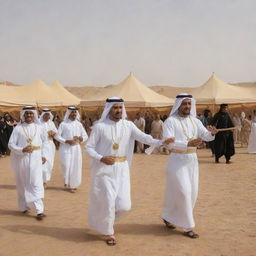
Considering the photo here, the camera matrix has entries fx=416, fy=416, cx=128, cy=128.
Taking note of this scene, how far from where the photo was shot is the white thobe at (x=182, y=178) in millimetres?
5395

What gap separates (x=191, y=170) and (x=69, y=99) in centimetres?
2642

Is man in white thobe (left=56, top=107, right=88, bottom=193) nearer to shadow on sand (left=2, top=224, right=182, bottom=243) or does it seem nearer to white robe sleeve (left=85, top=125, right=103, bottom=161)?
shadow on sand (left=2, top=224, right=182, bottom=243)

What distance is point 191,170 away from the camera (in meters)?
5.53

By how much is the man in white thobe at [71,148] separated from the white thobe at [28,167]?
220cm

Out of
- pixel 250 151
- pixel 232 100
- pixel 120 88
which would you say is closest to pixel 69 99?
pixel 120 88

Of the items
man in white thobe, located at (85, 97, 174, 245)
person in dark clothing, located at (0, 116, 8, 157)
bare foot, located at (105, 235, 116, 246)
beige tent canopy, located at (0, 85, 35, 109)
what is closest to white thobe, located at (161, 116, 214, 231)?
man in white thobe, located at (85, 97, 174, 245)

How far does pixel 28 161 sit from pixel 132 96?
17.2m

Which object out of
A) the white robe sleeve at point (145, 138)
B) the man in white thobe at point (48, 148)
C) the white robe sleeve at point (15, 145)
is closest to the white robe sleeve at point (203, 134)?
the white robe sleeve at point (145, 138)

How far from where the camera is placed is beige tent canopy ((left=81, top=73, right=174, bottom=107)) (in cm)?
2322

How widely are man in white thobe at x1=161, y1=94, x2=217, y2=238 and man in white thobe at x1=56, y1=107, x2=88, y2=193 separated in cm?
377

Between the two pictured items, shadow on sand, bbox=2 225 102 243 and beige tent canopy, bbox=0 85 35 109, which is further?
beige tent canopy, bbox=0 85 35 109

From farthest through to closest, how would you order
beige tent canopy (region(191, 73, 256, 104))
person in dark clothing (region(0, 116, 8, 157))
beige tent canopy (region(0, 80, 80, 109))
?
1. beige tent canopy (region(0, 80, 80, 109))
2. beige tent canopy (region(191, 73, 256, 104))
3. person in dark clothing (region(0, 116, 8, 157))

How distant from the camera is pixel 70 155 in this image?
30.5 feet

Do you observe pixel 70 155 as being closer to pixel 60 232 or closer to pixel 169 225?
pixel 60 232
